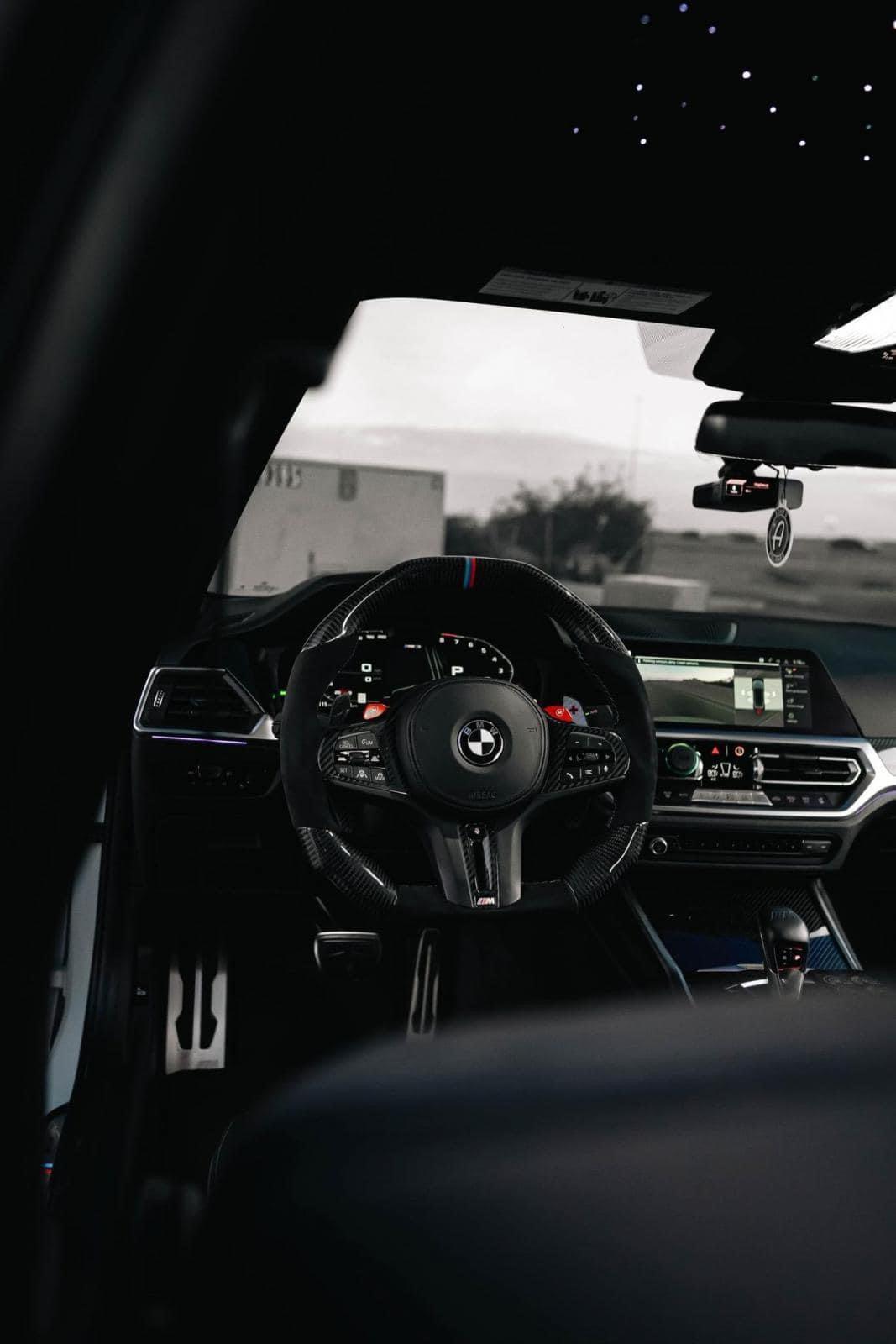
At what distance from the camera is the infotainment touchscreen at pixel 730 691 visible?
3.68 meters

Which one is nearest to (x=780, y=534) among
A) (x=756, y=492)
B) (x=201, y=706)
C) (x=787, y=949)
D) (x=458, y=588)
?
(x=756, y=492)

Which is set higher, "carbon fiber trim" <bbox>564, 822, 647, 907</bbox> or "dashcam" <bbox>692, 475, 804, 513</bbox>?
A: "dashcam" <bbox>692, 475, 804, 513</bbox>

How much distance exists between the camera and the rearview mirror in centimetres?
255

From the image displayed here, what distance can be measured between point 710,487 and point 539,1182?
8.74 ft

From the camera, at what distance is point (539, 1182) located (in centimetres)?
40

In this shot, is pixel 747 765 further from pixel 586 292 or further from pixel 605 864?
pixel 586 292

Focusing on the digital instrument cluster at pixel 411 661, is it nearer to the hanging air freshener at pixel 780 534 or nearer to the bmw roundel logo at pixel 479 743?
the bmw roundel logo at pixel 479 743

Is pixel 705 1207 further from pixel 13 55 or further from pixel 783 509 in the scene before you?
pixel 783 509

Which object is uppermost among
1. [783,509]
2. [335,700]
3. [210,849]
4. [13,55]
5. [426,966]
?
[783,509]

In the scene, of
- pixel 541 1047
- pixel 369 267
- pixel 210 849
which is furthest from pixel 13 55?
pixel 210 849

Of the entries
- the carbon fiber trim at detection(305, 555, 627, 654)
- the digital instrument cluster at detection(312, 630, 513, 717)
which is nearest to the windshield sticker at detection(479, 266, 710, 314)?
the carbon fiber trim at detection(305, 555, 627, 654)

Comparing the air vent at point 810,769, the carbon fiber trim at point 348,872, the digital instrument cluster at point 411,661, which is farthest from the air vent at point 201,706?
the air vent at point 810,769

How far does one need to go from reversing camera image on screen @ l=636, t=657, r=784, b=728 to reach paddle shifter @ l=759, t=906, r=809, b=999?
0.58m

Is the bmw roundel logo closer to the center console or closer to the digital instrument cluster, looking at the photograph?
the digital instrument cluster
